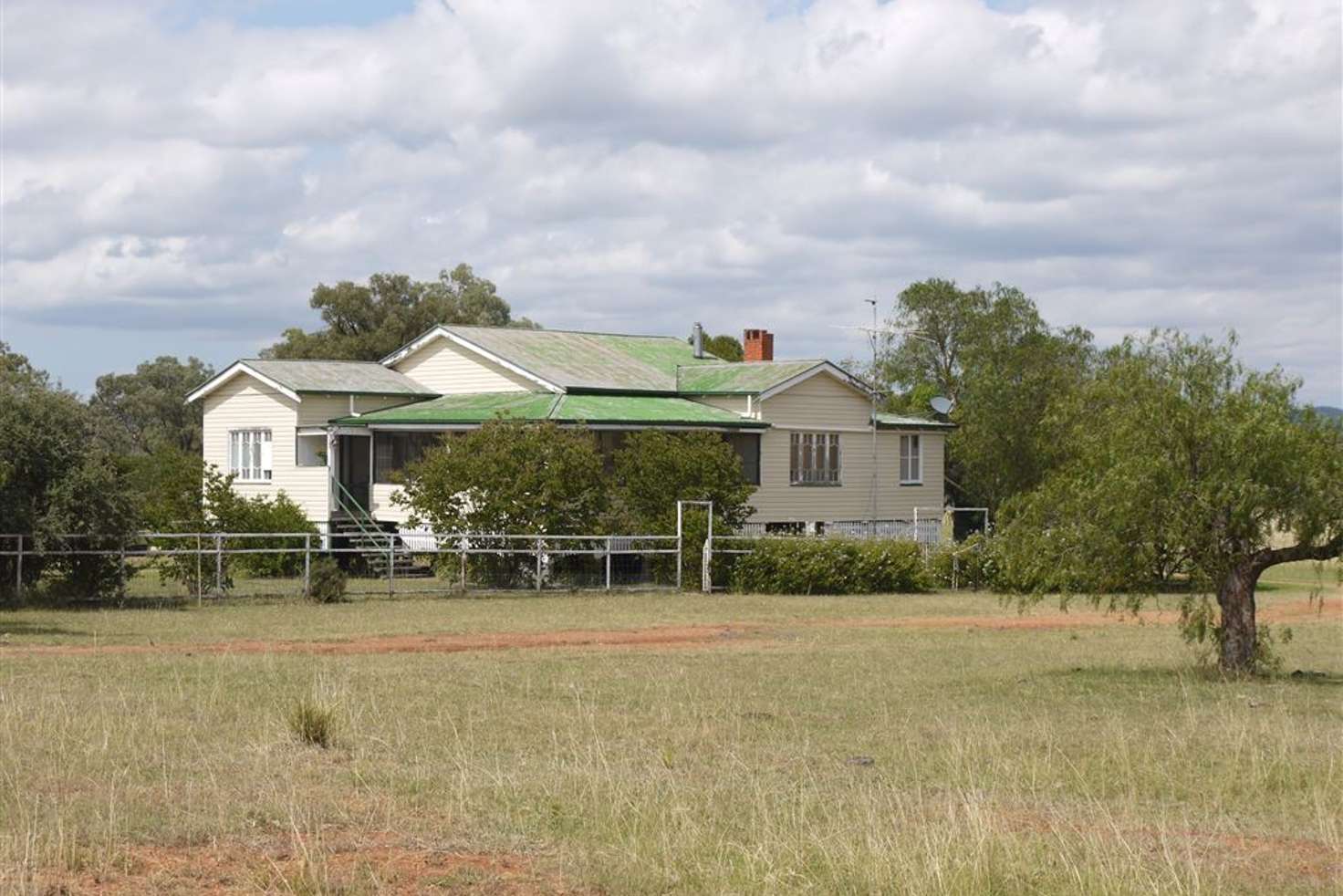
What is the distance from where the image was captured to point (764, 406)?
1961 inches

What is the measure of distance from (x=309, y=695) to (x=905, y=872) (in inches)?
344

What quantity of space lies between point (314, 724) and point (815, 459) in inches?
1496

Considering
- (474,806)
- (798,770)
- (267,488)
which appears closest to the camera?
(474,806)

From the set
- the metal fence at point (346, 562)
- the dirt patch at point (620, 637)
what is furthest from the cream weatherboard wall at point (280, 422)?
the dirt patch at point (620, 637)

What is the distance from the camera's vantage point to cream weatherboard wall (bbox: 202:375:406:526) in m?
48.0

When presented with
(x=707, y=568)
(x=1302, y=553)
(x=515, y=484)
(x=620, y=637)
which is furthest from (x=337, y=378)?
(x=1302, y=553)

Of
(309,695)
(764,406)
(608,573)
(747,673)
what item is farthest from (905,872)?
(764,406)

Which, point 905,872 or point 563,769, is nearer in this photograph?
point 905,872

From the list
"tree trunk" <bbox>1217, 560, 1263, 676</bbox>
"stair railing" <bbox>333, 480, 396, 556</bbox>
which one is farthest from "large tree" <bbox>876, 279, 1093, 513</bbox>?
"tree trunk" <bbox>1217, 560, 1263, 676</bbox>

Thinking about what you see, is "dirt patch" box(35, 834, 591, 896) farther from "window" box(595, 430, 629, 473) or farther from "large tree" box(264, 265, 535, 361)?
"large tree" box(264, 265, 535, 361)

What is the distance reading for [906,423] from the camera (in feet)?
178

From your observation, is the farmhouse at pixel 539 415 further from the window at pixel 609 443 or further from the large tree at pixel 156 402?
the large tree at pixel 156 402

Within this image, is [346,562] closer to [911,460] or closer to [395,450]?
[395,450]

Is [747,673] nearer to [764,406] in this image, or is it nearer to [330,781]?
[330,781]
